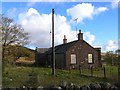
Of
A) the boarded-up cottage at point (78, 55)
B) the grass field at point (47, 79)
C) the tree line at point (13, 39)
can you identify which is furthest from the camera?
the boarded-up cottage at point (78, 55)

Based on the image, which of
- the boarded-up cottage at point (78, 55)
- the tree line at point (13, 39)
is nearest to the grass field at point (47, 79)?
the tree line at point (13, 39)

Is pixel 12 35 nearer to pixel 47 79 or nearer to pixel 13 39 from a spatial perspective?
pixel 13 39

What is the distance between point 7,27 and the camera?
23.8 metres

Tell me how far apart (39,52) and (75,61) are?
12.7 m

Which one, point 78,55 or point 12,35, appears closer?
point 12,35

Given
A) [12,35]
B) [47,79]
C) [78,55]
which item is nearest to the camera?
[47,79]

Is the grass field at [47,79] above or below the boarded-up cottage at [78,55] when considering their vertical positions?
below

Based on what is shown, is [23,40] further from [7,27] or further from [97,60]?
[97,60]

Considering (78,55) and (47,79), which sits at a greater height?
(78,55)

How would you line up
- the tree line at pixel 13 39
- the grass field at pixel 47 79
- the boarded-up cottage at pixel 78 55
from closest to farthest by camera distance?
the grass field at pixel 47 79 < the tree line at pixel 13 39 < the boarded-up cottage at pixel 78 55

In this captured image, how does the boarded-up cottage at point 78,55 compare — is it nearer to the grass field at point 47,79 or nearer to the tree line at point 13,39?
the tree line at point 13,39

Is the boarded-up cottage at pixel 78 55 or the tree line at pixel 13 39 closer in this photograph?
the tree line at pixel 13 39

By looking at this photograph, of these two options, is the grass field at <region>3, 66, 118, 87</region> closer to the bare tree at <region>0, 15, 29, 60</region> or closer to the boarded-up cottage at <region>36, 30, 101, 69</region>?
the bare tree at <region>0, 15, 29, 60</region>

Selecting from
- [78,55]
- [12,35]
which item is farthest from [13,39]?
[78,55]
